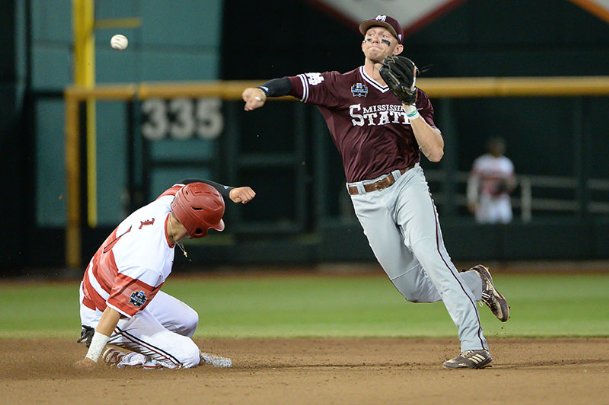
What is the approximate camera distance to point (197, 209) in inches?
229

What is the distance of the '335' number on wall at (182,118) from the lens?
15227mm

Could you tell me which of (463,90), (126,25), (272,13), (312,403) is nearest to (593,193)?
(463,90)

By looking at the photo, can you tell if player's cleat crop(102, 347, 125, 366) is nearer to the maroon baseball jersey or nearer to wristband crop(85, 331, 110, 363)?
wristband crop(85, 331, 110, 363)

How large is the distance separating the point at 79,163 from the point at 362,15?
5.26 metres

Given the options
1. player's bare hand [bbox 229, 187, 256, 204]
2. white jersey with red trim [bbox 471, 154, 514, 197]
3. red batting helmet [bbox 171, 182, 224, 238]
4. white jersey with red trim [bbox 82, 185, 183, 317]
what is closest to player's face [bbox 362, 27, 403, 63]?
player's bare hand [bbox 229, 187, 256, 204]

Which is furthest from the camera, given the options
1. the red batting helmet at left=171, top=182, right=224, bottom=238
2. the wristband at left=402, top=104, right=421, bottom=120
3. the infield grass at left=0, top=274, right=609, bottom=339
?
the infield grass at left=0, top=274, right=609, bottom=339

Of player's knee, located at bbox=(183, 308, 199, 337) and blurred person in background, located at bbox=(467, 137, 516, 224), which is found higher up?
blurred person in background, located at bbox=(467, 137, 516, 224)

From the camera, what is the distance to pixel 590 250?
14.4 metres

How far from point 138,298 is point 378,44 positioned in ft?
6.30

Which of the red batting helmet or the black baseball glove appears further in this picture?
the black baseball glove

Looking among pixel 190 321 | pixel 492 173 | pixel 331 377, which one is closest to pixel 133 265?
pixel 190 321

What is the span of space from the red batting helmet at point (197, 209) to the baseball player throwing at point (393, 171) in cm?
64

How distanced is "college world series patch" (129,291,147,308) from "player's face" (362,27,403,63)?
6.00 feet

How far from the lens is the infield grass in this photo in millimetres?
8852
